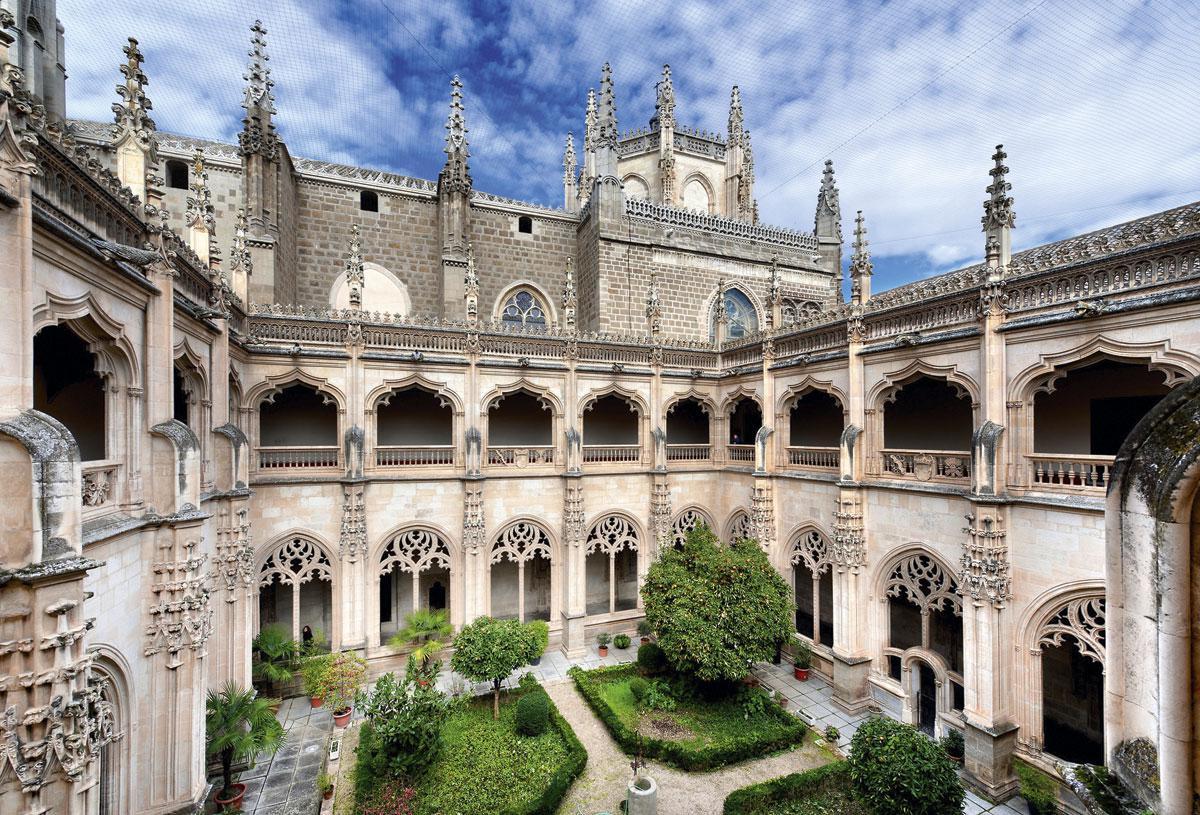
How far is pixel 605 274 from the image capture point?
68.3 ft

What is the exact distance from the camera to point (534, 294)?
22.5m

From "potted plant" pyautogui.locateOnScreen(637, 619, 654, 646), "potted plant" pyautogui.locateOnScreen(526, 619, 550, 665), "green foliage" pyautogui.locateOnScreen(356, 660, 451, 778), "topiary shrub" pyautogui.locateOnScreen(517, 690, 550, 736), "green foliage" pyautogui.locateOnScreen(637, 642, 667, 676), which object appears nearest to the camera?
"green foliage" pyautogui.locateOnScreen(356, 660, 451, 778)

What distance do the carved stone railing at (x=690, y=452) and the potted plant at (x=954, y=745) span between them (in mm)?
10349

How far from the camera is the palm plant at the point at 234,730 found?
30.6 ft

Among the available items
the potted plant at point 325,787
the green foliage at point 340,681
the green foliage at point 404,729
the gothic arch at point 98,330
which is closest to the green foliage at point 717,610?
the green foliage at point 404,729

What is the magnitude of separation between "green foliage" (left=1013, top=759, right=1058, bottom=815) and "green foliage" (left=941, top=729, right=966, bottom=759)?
39.2 inches

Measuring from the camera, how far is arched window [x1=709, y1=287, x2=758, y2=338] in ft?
76.4

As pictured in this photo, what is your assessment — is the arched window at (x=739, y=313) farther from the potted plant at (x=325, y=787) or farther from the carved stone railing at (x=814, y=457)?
the potted plant at (x=325, y=787)

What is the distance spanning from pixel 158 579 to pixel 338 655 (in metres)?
7.21

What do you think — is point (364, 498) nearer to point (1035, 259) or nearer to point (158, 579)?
point (158, 579)

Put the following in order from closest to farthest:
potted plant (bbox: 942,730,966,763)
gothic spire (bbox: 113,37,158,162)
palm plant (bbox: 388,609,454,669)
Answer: gothic spire (bbox: 113,37,158,162)
potted plant (bbox: 942,730,966,763)
palm plant (bbox: 388,609,454,669)

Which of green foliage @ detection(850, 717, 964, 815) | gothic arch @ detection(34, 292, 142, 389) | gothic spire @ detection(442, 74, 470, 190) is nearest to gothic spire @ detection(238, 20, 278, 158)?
gothic spire @ detection(442, 74, 470, 190)

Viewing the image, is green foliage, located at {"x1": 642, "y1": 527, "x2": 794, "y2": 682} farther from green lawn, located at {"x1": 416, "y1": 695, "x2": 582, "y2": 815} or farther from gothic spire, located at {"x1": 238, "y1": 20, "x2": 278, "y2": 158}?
gothic spire, located at {"x1": 238, "y1": 20, "x2": 278, "y2": 158}

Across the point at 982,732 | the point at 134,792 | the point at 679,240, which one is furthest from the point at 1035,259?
the point at 134,792
